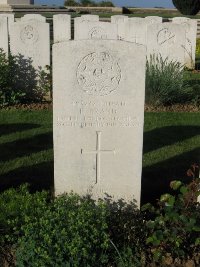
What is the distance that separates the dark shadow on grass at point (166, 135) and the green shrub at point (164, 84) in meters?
1.21

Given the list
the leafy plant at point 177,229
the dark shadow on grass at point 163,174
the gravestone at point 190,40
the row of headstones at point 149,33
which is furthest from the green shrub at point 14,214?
the gravestone at point 190,40

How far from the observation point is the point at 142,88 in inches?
168

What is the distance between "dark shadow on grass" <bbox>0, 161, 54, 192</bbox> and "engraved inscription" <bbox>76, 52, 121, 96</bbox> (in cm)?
143

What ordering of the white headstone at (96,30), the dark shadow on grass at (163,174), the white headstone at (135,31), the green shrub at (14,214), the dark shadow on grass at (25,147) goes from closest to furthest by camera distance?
the green shrub at (14,214), the dark shadow on grass at (163,174), the dark shadow on grass at (25,147), the white headstone at (96,30), the white headstone at (135,31)

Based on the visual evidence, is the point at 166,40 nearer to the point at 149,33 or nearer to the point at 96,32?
the point at 149,33

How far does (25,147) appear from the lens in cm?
657

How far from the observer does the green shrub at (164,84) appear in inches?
344

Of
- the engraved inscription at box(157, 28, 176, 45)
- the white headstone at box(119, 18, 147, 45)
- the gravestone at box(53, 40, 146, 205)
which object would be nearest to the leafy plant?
the gravestone at box(53, 40, 146, 205)

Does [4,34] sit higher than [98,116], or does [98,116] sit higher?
[4,34]

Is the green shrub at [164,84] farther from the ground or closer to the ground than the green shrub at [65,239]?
farther from the ground

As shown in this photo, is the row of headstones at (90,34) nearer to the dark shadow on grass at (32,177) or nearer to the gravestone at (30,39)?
the gravestone at (30,39)

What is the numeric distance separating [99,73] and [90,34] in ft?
19.6

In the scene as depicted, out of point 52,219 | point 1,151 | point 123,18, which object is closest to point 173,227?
point 52,219

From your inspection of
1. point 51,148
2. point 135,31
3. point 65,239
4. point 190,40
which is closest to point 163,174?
point 51,148
